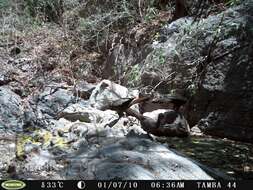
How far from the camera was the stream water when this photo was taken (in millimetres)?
4316

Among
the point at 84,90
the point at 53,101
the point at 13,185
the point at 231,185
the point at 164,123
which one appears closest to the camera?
the point at 13,185

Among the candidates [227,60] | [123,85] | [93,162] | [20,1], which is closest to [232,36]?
[227,60]

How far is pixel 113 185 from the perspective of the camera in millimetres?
2920

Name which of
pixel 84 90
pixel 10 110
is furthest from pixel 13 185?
pixel 84 90

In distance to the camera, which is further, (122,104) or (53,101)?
(53,101)

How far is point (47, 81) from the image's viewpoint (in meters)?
7.08

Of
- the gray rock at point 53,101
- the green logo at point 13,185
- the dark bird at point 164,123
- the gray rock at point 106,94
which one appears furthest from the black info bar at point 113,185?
the gray rock at point 53,101

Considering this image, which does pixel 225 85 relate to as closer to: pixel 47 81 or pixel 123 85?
pixel 123 85

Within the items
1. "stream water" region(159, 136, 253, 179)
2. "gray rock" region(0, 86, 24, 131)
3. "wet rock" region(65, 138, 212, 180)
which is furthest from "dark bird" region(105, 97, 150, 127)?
"wet rock" region(65, 138, 212, 180)

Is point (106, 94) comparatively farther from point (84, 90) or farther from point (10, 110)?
point (10, 110)

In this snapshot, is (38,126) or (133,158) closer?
(133,158)

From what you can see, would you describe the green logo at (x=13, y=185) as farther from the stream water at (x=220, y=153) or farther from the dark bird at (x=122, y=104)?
the dark bird at (x=122, y=104)

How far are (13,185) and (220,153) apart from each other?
238 centimetres

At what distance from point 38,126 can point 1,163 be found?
5.53ft
